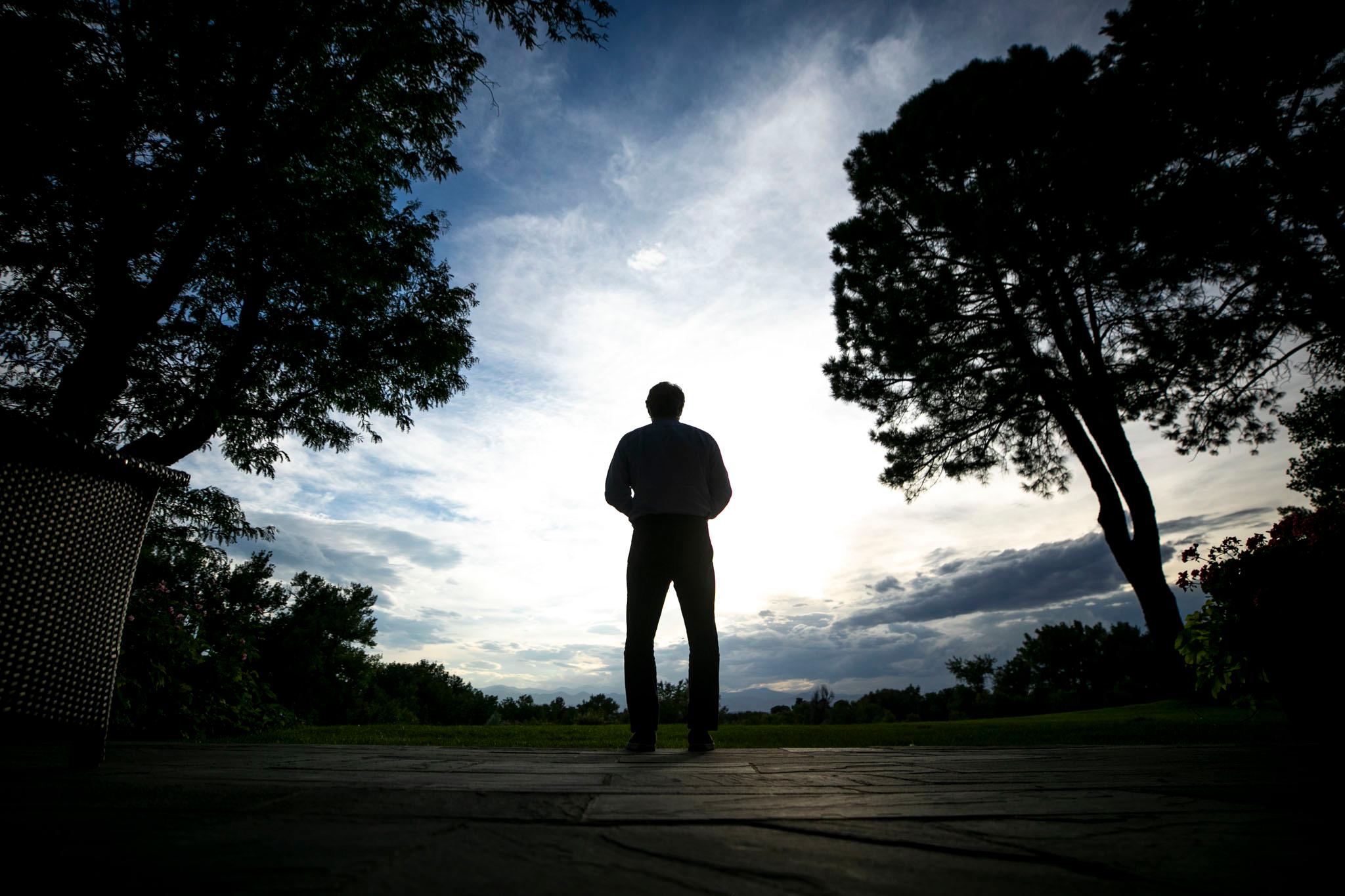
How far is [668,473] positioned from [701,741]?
1627mm

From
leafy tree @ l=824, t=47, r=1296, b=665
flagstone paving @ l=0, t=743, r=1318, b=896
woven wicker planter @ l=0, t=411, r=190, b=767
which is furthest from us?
leafy tree @ l=824, t=47, r=1296, b=665

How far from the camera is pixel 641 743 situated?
378cm

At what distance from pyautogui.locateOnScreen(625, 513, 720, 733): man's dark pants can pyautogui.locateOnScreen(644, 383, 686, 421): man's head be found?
33.5 inches

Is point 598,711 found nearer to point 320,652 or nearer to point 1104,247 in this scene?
point 1104,247

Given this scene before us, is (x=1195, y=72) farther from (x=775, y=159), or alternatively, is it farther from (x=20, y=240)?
(x=20, y=240)

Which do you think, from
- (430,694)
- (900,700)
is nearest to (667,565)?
(900,700)

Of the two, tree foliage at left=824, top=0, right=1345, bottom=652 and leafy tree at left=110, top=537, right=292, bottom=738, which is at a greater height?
tree foliage at left=824, top=0, right=1345, bottom=652

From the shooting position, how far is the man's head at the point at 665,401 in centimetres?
462

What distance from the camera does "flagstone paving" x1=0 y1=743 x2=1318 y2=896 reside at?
2.80ft

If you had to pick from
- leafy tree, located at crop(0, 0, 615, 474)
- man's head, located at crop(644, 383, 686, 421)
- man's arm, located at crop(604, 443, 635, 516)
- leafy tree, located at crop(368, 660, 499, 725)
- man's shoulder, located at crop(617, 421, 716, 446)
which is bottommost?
leafy tree, located at crop(368, 660, 499, 725)

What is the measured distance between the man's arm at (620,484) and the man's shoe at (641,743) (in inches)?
53.9

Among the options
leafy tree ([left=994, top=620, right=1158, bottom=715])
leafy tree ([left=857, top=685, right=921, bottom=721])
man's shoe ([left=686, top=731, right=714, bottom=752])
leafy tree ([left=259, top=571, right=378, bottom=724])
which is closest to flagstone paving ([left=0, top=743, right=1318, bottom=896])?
man's shoe ([left=686, top=731, right=714, bottom=752])

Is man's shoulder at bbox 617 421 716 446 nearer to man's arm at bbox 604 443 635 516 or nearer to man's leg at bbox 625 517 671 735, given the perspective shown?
man's arm at bbox 604 443 635 516

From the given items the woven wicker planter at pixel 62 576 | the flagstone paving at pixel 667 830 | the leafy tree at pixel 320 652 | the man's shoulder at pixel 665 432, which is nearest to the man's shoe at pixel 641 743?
the flagstone paving at pixel 667 830
